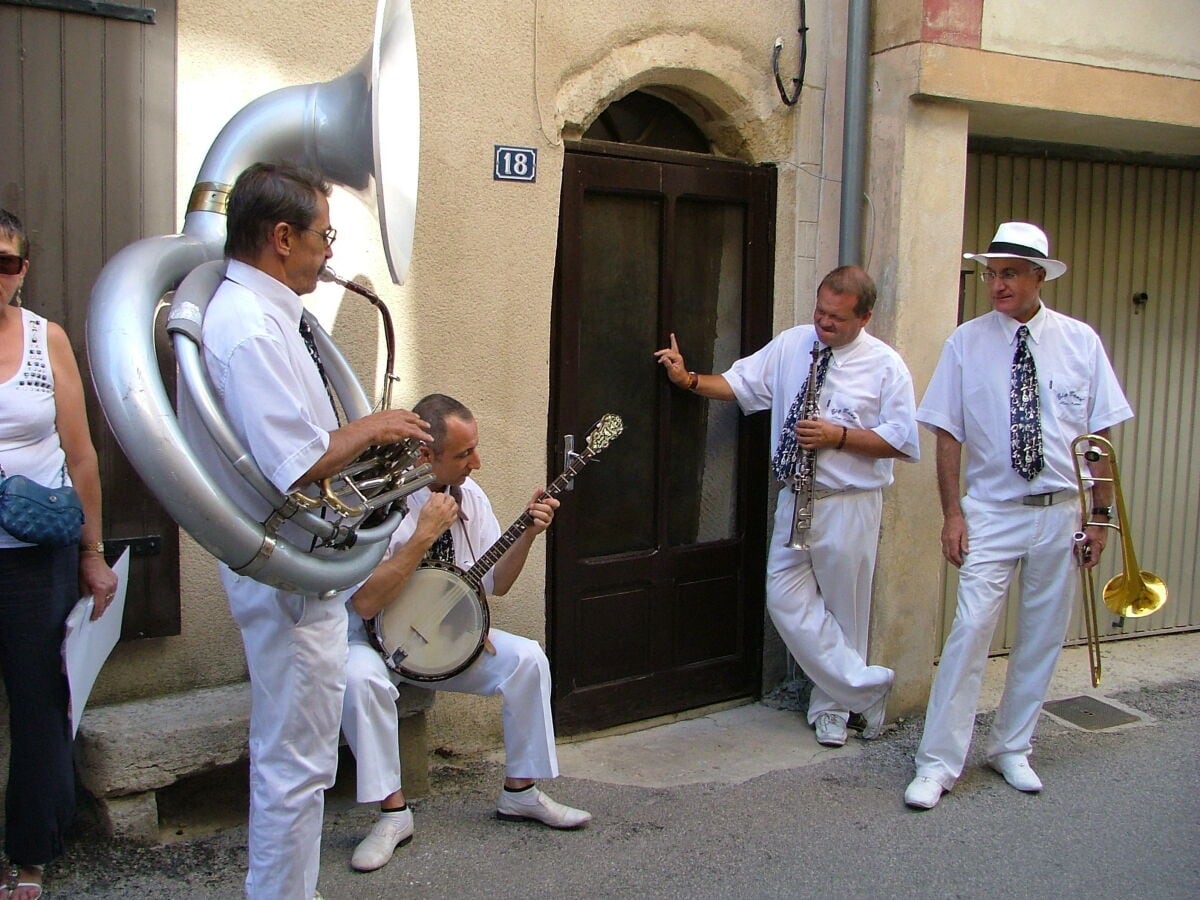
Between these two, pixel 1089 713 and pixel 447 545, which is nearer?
pixel 447 545

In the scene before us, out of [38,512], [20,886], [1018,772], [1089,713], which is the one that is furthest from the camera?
[1089,713]

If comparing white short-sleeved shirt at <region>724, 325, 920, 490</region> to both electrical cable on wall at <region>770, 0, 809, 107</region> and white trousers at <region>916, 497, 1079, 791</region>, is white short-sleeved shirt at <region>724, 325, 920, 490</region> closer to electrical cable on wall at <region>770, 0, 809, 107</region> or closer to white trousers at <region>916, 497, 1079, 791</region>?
white trousers at <region>916, 497, 1079, 791</region>

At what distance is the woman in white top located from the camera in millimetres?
3195

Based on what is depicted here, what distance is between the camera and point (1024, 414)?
449cm

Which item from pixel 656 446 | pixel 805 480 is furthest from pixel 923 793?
pixel 656 446

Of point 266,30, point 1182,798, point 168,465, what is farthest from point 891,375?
point 168,465

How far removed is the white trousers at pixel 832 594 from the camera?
4914 millimetres

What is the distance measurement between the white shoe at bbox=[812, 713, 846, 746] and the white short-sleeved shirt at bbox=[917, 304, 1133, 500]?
111 cm

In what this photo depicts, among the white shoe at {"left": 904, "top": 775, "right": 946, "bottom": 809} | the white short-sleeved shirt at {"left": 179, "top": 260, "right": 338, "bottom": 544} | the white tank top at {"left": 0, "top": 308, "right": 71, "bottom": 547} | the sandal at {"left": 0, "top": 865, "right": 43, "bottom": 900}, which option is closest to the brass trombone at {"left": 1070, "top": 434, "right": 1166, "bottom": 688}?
the white shoe at {"left": 904, "top": 775, "right": 946, "bottom": 809}

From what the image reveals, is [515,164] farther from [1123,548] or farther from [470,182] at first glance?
[1123,548]

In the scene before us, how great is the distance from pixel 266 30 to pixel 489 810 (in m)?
2.65

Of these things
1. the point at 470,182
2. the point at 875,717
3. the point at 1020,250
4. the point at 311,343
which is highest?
the point at 470,182

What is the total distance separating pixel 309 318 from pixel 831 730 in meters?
2.88

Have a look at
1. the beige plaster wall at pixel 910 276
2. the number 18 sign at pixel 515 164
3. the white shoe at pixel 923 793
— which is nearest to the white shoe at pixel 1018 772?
the white shoe at pixel 923 793
